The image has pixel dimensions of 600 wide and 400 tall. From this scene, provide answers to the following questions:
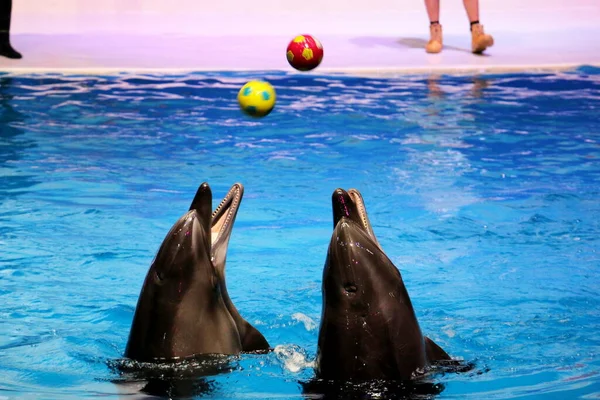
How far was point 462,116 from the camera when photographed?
1091 cm

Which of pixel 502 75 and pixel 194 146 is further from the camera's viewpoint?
pixel 502 75

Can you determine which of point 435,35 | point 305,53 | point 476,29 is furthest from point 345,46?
point 305,53

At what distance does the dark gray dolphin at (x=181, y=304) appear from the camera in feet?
12.2

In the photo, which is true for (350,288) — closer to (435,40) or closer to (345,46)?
(435,40)

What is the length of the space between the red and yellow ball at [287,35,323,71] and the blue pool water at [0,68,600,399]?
3.91 ft

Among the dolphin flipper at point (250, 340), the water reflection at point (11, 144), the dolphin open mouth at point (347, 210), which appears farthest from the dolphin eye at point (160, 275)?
the water reflection at point (11, 144)

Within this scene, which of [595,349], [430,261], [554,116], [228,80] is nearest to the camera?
[595,349]

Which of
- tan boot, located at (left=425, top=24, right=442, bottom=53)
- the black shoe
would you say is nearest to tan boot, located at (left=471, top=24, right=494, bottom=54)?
tan boot, located at (left=425, top=24, right=442, bottom=53)

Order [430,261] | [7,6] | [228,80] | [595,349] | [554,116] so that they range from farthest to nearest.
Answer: [7,6]
[228,80]
[554,116]
[430,261]
[595,349]

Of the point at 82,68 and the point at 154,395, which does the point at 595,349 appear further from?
the point at 82,68

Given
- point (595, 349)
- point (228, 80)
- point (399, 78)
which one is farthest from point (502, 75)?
point (595, 349)

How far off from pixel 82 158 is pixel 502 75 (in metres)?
6.94

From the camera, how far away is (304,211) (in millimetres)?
7508

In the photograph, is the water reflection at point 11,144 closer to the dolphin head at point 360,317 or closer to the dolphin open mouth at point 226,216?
the dolphin open mouth at point 226,216
